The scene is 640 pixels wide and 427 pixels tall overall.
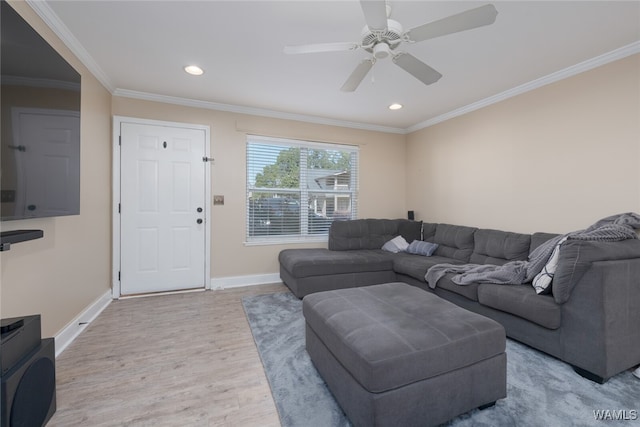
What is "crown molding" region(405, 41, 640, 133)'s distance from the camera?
7.77 ft

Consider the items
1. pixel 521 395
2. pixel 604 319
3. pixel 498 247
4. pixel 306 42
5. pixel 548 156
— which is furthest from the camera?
pixel 498 247

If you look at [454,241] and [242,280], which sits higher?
[454,241]

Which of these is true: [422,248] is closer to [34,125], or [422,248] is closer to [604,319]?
[604,319]

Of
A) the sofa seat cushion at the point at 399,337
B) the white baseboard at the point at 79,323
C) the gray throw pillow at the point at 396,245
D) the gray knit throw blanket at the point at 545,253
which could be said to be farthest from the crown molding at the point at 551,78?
the white baseboard at the point at 79,323

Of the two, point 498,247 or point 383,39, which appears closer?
point 383,39

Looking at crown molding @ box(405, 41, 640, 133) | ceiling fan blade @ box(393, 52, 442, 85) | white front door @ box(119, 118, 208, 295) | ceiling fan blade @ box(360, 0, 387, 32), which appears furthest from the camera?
white front door @ box(119, 118, 208, 295)

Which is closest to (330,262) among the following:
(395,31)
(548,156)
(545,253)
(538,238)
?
(545,253)

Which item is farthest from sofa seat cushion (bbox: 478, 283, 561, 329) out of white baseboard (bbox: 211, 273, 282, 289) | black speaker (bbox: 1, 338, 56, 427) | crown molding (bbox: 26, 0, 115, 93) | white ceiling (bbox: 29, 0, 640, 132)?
crown molding (bbox: 26, 0, 115, 93)

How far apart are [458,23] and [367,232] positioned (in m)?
3.04

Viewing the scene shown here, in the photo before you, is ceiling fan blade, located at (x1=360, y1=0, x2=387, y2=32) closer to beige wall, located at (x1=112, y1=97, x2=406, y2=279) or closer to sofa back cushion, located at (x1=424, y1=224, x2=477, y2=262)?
beige wall, located at (x1=112, y1=97, x2=406, y2=279)

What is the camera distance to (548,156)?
116 inches

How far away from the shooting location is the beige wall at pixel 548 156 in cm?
243

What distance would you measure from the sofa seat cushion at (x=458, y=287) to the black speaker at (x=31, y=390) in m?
2.95

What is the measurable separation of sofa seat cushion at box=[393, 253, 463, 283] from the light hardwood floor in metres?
1.91
